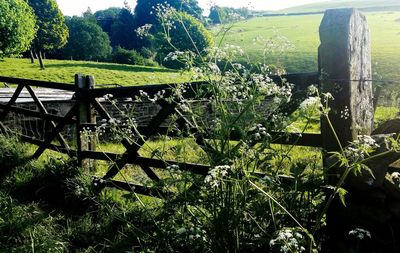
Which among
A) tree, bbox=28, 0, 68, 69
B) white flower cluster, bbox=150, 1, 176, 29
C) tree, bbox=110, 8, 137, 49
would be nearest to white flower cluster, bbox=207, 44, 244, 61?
white flower cluster, bbox=150, 1, 176, 29

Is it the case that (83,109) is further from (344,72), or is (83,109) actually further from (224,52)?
(344,72)

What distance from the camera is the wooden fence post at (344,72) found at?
350 centimetres

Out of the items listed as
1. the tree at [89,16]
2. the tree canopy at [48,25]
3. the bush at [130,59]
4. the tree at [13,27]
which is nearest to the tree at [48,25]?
the tree canopy at [48,25]

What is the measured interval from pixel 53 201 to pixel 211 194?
137 inches

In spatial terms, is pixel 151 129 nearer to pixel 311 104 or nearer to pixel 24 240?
pixel 24 240

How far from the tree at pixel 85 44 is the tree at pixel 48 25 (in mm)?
12081

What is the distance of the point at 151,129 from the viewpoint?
17.0 feet

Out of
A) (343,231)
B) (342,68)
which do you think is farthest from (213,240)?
(342,68)

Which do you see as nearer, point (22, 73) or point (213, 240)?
point (213, 240)

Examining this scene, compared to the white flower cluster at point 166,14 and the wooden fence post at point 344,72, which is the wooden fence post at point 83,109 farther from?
the wooden fence post at point 344,72

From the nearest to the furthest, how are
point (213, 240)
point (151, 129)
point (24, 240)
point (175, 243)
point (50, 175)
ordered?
point (213, 240)
point (175, 243)
point (24, 240)
point (151, 129)
point (50, 175)

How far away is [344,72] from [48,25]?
2462 inches

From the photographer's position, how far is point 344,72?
3525 millimetres

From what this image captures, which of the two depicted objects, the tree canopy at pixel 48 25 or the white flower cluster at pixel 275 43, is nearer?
the white flower cluster at pixel 275 43
